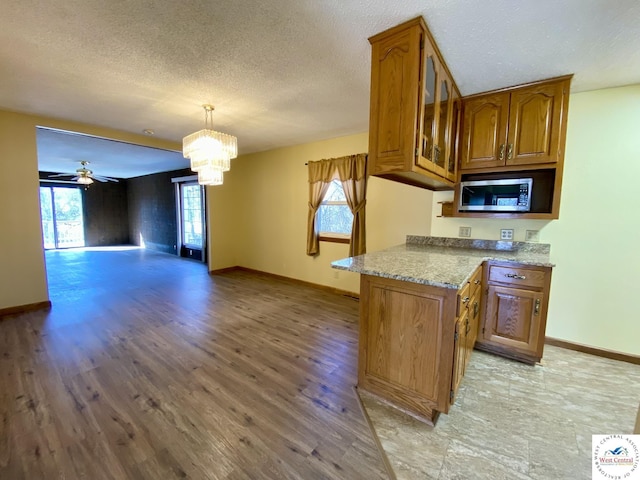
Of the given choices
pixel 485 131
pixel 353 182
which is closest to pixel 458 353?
pixel 485 131

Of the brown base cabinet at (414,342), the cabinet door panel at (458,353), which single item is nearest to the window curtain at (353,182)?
the brown base cabinet at (414,342)

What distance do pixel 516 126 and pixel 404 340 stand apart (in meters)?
2.14

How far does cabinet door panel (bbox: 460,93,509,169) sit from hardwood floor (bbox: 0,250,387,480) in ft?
7.08

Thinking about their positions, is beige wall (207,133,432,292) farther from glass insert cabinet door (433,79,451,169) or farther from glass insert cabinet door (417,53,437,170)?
glass insert cabinet door (417,53,437,170)

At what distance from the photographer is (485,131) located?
2566mm

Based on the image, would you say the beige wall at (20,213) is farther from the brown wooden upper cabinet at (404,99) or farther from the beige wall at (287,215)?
the brown wooden upper cabinet at (404,99)

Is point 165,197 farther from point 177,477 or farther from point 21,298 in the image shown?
point 177,477

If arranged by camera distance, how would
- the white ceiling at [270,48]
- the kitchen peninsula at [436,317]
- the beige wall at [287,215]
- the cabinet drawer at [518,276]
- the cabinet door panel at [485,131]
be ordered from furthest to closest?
the beige wall at [287,215]
the cabinet door panel at [485,131]
the cabinet drawer at [518,276]
the kitchen peninsula at [436,317]
the white ceiling at [270,48]

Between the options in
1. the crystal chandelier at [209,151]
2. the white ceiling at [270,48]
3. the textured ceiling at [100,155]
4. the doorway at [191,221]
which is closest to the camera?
the white ceiling at [270,48]

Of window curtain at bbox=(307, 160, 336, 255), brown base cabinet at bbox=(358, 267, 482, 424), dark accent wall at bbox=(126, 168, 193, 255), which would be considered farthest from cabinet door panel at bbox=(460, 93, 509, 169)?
dark accent wall at bbox=(126, 168, 193, 255)

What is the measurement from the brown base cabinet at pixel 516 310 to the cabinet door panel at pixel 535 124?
0.97 metres

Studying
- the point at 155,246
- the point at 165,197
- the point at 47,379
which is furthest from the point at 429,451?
the point at 155,246

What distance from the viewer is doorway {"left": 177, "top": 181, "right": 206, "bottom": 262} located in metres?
6.94

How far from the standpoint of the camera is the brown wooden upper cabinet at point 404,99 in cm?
163
